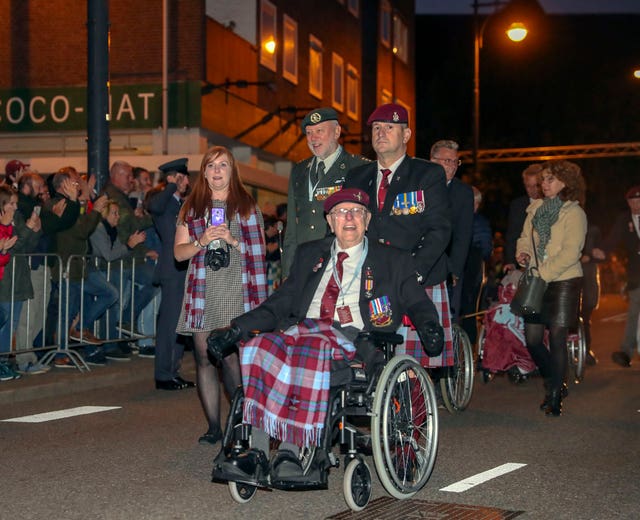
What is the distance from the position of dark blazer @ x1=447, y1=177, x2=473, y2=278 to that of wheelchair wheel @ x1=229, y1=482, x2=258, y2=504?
4063 mm

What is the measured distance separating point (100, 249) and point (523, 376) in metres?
4.75

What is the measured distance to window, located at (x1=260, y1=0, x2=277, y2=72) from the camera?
100 feet

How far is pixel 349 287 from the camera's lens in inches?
271

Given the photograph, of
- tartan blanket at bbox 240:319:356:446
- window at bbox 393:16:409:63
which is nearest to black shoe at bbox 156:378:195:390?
tartan blanket at bbox 240:319:356:446

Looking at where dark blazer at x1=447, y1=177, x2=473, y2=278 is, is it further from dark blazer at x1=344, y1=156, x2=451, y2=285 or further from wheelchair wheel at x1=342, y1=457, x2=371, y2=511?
wheelchair wheel at x1=342, y1=457, x2=371, y2=511

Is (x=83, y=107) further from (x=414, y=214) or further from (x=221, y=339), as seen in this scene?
(x=221, y=339)

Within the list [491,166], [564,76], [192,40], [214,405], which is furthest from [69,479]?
[564,76]

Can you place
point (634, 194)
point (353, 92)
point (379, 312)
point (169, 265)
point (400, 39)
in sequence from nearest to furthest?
1. point (379, 312)
2. point (169, 265)
3. point (634, 194)
4. point (353, 92)
5. point (400, 39)

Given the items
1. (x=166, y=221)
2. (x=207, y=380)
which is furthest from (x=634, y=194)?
(x=207, y=380)

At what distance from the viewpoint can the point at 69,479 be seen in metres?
6.98

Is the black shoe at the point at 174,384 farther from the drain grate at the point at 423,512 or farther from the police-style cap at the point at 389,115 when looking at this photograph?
the drain grate at the point at 423,512

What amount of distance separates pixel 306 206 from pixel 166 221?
2.76m

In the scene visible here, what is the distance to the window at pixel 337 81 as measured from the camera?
37438 mm

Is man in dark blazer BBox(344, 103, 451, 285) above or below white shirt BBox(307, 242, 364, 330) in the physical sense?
above
